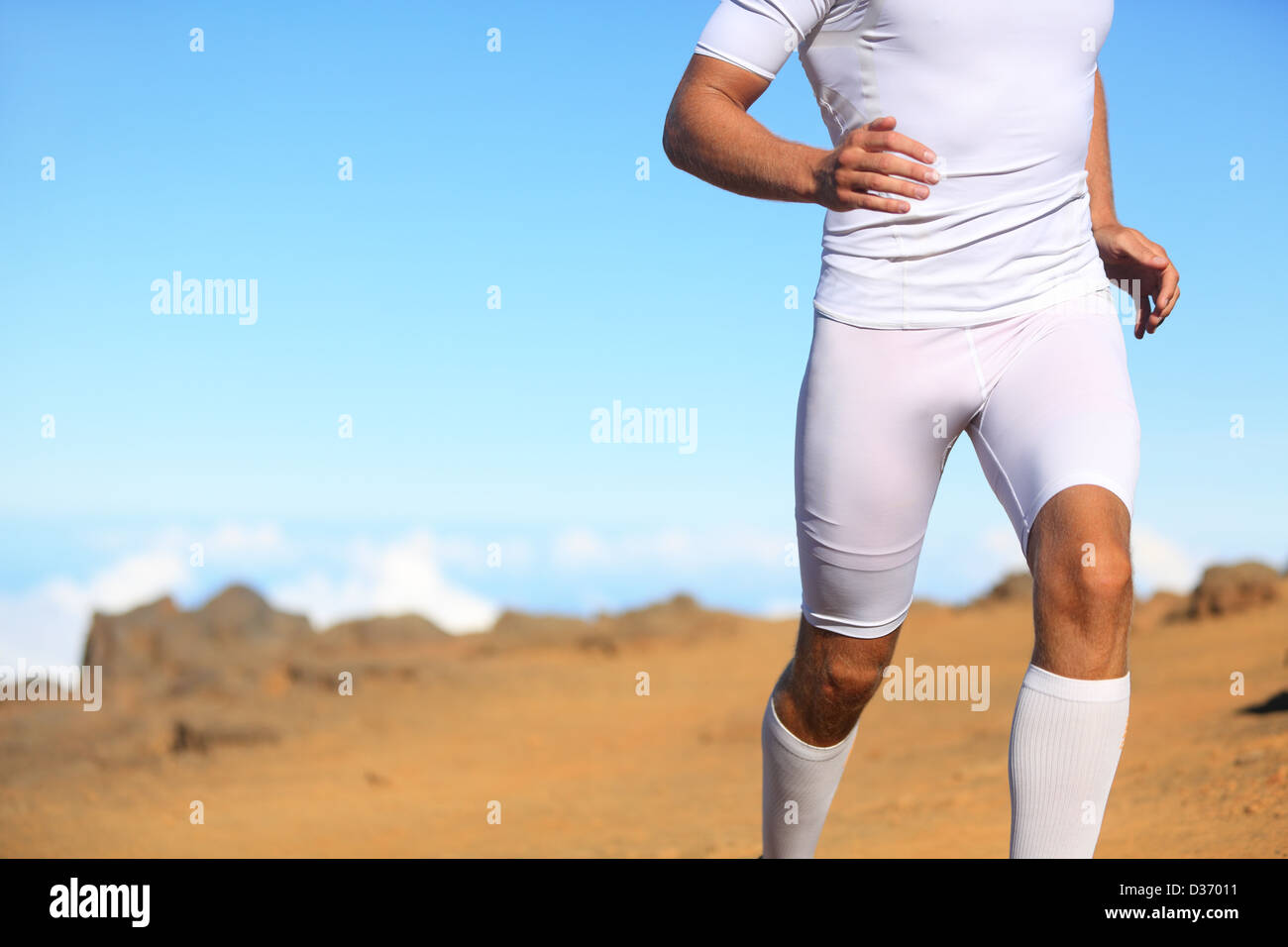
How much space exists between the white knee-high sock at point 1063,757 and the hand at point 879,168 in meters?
0.91

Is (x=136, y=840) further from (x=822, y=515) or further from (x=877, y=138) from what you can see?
(x=877, y=138)

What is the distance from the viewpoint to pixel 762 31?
8.19 ft

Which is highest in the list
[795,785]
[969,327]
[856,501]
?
[969,327]

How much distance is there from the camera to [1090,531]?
2.10 metres

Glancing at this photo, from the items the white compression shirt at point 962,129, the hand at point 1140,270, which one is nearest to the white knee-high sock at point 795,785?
the white compression shirt at point 962,129

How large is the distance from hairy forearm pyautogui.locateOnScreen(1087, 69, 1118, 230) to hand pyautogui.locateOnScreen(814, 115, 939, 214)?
3.48 ft

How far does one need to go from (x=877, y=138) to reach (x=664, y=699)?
8.63 m

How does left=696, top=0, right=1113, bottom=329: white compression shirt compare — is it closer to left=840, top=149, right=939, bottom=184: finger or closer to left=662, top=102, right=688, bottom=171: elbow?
left=662, top=102, right=688, bottom=171: elbow

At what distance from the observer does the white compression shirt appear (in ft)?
8.05

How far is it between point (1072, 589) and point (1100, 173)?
133 centimetres

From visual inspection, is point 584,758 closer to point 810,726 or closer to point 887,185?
point 810,726

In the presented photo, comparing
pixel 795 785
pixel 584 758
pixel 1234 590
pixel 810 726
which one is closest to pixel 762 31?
pixel 810 726

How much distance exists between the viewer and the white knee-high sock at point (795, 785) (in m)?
2.98

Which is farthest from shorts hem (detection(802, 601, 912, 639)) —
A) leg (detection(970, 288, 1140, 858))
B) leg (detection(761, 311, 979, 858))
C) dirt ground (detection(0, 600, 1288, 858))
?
dirt ground (detection(0, 600, 1288, 858))
